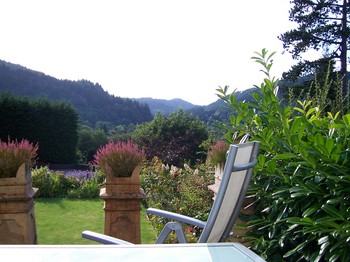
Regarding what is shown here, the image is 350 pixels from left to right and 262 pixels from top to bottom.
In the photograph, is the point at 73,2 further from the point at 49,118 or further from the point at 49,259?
the point at 49,118

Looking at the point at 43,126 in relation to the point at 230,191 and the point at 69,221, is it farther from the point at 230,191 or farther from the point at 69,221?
the point at 230,191

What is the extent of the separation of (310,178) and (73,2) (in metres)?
3.65

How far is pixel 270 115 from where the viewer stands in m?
2.48

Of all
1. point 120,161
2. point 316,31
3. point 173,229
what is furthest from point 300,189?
point 316,31

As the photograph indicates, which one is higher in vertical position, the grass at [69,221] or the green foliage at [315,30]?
the green foliage at [315,30]

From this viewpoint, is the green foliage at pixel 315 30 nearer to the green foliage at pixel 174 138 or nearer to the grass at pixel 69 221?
the green foliage at pixel 174 138

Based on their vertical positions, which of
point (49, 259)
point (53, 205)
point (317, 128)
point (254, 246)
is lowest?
point (53, 205)

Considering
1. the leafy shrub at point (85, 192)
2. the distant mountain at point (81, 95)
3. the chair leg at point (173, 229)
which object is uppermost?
the distant mountain at point (81, 95)

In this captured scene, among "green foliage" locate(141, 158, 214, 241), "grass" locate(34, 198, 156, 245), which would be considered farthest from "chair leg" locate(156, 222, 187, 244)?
"grass" locate(34, 198, 156, 245)

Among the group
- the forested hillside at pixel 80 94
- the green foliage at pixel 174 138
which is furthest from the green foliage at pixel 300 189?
the forested hillside at pixel 80 94

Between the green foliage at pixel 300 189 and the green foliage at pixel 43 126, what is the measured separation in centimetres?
1540

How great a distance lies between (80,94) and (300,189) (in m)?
42.4

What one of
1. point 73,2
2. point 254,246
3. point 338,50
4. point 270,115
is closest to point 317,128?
point 270,115

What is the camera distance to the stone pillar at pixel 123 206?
11.8 ft
